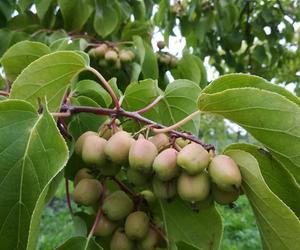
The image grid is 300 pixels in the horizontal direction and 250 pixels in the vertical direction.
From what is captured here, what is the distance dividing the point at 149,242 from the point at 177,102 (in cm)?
35

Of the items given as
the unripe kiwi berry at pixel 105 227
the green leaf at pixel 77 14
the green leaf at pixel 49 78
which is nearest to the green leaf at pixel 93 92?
the green leaf at pixel 49 78

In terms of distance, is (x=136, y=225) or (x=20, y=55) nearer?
(x=136, y=225)

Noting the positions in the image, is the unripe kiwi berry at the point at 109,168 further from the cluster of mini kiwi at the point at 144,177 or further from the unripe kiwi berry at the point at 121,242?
the unripe kiwi berry at the point at 121,242

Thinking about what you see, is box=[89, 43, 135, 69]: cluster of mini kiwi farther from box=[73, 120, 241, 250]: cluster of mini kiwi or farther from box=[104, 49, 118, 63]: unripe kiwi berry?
box=[73, 120, 241, 250]: cluster of mini kiwi

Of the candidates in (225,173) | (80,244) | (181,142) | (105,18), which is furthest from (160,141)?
(105,18)

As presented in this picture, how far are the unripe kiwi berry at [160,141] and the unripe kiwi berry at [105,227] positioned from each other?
174 millimetres

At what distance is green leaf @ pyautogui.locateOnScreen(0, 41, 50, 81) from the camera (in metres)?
1.24

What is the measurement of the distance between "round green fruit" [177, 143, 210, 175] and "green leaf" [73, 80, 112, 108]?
1.28 ft

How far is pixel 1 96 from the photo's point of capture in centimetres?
106

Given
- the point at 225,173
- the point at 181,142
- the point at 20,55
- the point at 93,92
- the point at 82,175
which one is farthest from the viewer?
the point at 20,55

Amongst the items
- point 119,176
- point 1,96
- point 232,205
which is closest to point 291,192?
point 232,205

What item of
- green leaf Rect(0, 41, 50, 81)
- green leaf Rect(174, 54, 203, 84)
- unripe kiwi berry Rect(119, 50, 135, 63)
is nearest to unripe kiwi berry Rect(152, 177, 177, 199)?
green leaf Rect(0, 41, 50, 81)

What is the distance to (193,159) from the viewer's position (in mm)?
765

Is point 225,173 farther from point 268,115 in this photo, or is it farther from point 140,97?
point 140,97
